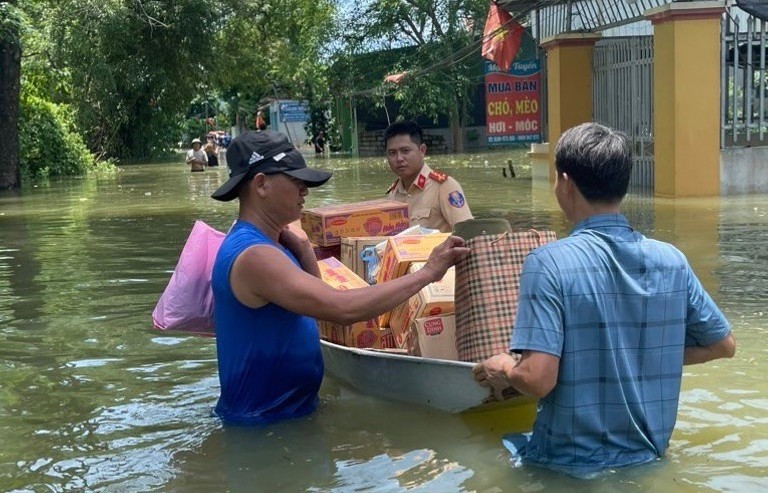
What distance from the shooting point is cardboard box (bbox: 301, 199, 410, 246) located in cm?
702

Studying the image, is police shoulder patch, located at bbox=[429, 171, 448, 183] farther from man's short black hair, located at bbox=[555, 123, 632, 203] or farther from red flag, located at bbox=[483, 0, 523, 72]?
red flag, located at bbox=[483, 0, 523, 72]

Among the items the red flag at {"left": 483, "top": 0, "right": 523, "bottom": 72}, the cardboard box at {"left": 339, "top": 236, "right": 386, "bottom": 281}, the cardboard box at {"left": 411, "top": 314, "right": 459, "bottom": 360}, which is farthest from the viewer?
the red flag at {"left": 483, "top": 0, "right": 523, "bottom": 72}

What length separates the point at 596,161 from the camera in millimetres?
3602

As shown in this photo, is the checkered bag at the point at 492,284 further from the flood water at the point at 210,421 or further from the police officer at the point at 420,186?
the police officer at the point at 420,186

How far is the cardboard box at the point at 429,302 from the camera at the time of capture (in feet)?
18.0

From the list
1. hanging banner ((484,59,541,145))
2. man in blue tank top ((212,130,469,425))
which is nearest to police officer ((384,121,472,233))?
man in blue tank top ((212,130,469,425))

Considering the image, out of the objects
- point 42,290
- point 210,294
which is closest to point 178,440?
point 210,294

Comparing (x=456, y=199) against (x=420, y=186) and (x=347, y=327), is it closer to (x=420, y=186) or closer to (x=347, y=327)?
(x=420, y=186)

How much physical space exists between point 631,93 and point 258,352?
50.1ft

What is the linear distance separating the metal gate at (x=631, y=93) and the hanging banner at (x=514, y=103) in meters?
2.19

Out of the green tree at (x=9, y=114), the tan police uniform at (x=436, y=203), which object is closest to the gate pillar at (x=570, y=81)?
the tan police uniform at (x=436, y=203)

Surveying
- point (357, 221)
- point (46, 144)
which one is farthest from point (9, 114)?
point (357, 221)

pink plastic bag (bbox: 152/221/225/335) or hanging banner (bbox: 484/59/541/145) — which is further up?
hanging banner (bbox: 484/59/541/145)

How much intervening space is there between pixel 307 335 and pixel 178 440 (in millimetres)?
1171
